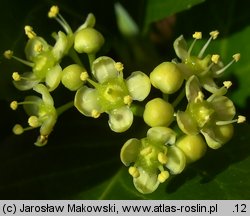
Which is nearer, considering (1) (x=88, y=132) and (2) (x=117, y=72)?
(2) (x=117, y=72)

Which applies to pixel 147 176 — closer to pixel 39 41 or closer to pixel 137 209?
pixel 137 209

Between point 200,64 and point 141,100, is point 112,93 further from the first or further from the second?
point 200,64

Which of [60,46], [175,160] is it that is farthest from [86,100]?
[175,160]

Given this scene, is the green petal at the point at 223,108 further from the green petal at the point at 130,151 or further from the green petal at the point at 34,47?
the green petal at the point at 34,47

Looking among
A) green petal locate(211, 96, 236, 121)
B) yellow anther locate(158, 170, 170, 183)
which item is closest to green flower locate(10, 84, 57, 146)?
yellow anther locate(158, 170, 170, 183)

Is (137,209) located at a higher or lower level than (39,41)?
lower

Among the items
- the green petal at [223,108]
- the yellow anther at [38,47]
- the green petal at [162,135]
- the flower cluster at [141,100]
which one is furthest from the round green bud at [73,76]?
the green petal at [223,108]

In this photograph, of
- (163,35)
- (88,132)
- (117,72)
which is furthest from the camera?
(163,35)

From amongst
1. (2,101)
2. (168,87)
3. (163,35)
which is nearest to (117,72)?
(168,87)
